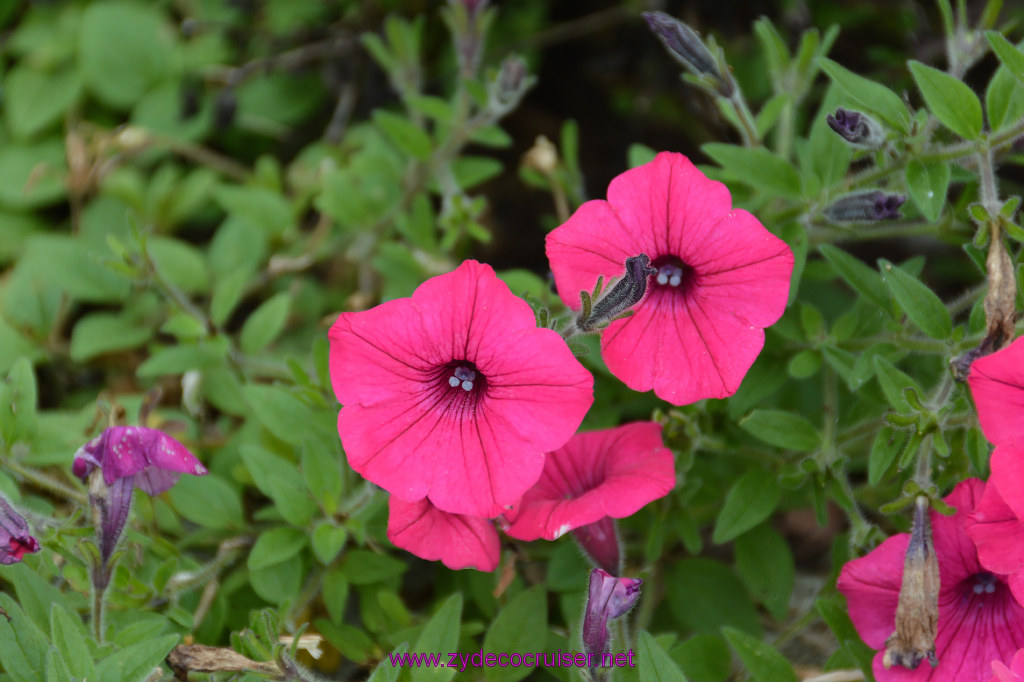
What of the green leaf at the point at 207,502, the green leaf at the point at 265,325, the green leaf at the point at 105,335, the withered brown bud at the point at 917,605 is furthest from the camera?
the green leaf at the point at 105,335

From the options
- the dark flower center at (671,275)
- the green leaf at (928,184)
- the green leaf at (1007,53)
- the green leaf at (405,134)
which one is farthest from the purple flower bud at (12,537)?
the green leaf at (1007,53)

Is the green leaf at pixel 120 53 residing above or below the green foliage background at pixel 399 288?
above

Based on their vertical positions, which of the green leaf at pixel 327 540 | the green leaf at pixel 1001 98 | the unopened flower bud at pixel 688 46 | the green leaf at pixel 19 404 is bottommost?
the green leaf at pixel 327 540

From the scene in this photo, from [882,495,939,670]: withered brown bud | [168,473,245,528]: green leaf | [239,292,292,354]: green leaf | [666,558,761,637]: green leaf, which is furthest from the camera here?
[239,292,292,354]: green leaf

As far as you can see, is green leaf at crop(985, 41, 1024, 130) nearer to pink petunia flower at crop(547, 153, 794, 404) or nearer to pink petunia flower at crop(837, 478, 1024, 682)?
pink petunia flower at crop(547, 153, 794, 404)

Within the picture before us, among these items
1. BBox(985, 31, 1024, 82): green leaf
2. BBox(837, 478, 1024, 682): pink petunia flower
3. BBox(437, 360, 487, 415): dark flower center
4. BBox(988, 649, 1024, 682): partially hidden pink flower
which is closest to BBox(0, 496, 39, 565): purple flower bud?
BBox(437, 360, 487, 415): dark flower center

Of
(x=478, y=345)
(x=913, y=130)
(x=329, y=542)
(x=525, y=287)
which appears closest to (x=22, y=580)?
(x=329, y=542)

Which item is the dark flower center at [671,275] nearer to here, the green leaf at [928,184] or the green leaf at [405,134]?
the green leaf at [928,184]
